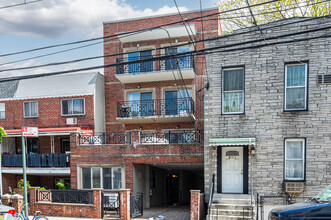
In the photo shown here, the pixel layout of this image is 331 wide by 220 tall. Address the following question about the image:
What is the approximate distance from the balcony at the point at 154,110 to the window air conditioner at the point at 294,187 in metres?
7.50

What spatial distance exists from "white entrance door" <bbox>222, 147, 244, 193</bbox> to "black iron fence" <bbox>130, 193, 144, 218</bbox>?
3897 mm

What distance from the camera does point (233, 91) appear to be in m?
12.4

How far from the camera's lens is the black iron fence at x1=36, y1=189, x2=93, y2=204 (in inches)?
515

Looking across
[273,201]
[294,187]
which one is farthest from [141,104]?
[294,187]

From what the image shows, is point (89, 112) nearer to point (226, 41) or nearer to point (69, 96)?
point (69, 96)

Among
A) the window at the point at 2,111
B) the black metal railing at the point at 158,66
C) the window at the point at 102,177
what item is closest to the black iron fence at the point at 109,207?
the window at the point at 102,177

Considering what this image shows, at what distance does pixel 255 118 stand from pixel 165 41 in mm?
9874

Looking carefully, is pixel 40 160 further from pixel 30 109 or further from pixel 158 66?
pixel 158 66

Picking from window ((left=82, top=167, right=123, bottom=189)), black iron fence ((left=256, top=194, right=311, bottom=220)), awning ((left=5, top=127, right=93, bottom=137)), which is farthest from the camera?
awning ((left=5, top=127, right=93, bottom=137))

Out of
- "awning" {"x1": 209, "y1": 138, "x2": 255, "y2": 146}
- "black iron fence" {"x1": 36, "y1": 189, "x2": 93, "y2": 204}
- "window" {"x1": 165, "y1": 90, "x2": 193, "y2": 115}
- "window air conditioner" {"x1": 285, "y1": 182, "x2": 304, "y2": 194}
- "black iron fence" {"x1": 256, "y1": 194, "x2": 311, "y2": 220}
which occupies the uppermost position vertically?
"window" {"x1": 165, "y1": 90, "x2": 193, "y2": 115}

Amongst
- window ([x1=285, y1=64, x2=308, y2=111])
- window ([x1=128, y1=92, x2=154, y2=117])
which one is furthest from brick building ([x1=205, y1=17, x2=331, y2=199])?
window ([x1=128, y1=92, x2=154, y2=117])

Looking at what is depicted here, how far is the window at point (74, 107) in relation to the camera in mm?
19781

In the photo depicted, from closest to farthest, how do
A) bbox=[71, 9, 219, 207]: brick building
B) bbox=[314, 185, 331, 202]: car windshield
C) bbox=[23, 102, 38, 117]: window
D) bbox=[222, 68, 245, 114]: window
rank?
bbox=[314, 185, 331, 202]: car windshield < bbox=[222, 68, 245, 114]: window < bbox=[71, 9, 219, 207]: brick building < bbox=[23, 102, 38, 117]: window

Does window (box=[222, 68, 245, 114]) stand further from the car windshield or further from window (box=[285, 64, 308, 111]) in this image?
the car windshield
